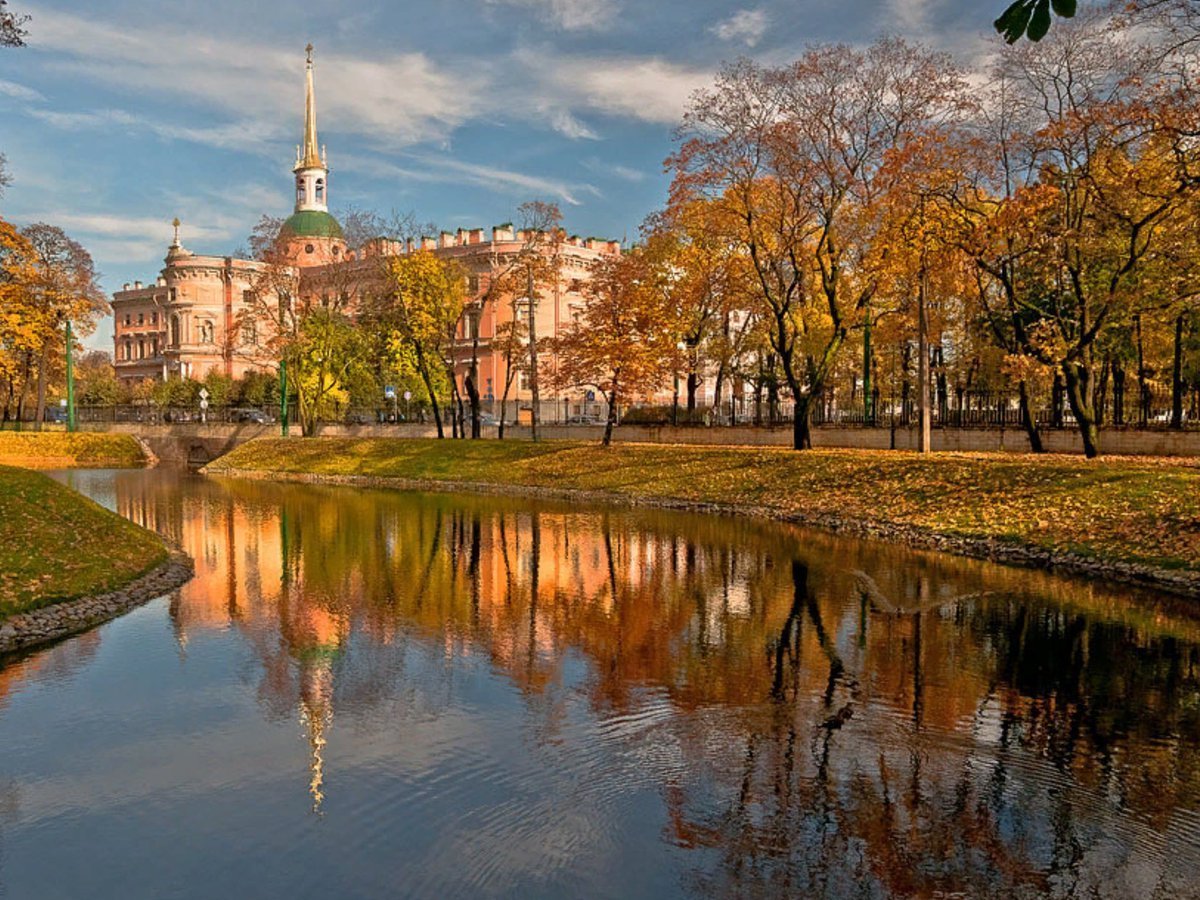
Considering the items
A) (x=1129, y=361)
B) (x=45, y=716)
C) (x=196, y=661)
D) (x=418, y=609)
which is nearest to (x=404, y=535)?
(x=418, y=609)

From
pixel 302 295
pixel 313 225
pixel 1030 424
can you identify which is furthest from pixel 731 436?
pixel 313 225

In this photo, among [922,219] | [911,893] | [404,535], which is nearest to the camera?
[911,893]

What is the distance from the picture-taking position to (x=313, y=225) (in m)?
113

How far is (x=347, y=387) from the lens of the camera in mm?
73812

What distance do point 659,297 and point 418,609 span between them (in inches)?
1182

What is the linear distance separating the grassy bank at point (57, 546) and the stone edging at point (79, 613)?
0.61ft

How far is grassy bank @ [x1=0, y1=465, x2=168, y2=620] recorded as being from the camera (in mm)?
16625

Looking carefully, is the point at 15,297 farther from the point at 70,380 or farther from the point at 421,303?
the point at 421,303

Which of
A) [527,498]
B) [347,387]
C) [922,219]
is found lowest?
[527,498]

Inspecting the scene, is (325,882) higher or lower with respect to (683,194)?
lower

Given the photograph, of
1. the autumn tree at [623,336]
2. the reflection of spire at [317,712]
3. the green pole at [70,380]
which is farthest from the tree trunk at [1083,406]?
the green pole at [70,380]

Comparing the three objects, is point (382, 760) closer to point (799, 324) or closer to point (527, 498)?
point (527, 498)

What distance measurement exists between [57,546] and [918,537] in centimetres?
2088

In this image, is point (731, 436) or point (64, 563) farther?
point (731, 436)
